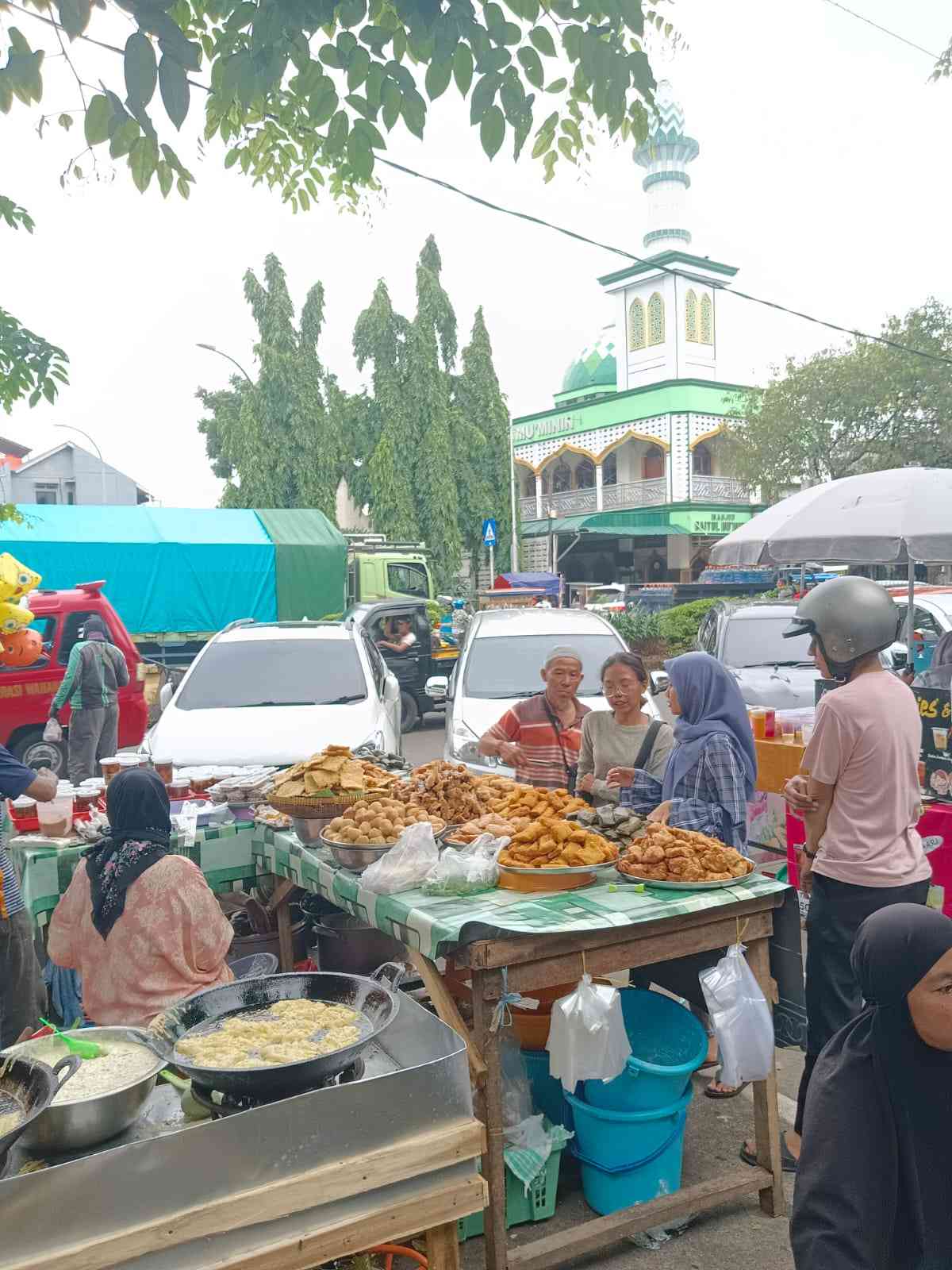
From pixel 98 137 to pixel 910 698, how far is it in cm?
329

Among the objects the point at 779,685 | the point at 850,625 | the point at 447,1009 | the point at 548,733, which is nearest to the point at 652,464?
the point at 779,685

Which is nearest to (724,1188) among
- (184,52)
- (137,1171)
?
(137,1171)

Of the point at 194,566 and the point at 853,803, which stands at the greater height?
the point at 194,566

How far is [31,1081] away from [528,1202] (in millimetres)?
1994

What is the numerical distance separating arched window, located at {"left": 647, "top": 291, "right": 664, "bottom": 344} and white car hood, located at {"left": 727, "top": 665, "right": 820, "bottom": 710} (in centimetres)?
3184

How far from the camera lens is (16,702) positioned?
35.6 feet

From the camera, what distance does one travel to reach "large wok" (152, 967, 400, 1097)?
2225 millimetres

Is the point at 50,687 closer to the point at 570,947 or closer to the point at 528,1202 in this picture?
the point at 528,1202

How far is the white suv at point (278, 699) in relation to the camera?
23.9ft

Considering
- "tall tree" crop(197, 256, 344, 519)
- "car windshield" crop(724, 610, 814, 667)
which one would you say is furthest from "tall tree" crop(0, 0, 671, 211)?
"tall tree" crop(197, 256, 344, 519)

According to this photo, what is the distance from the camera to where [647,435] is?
3547 centimetres

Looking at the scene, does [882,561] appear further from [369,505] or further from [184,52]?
[369,505]

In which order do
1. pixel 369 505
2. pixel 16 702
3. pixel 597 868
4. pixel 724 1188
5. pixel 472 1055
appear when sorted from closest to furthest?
1. pixel 472 1055
2. pixel 724 1188
3. pixel 597 868
4. pixel 16 702
5. pixel 369 505

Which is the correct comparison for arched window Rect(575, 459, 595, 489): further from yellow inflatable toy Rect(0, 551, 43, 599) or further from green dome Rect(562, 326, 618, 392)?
yellow inflatable toy Rect(0, 551, 43, 599)
